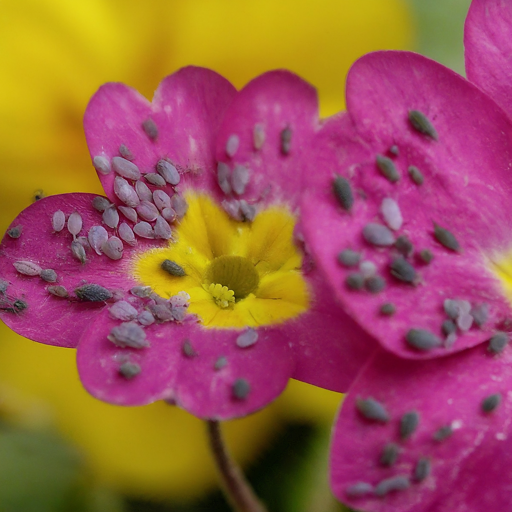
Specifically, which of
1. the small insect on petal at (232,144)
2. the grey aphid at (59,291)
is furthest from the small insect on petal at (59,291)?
the small insect on petal at (232,144)

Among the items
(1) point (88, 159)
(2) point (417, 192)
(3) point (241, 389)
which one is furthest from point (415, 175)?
(1) point (88, 159)

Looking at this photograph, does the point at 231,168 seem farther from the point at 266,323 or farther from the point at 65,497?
→ the point at 65,497

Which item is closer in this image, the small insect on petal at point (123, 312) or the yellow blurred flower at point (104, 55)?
the small insect on petal at point (123, 312)

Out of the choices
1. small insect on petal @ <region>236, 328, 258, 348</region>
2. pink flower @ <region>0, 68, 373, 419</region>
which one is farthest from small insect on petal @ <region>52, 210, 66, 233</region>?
small insect on petal @ <region>236, 328, 258, 348</region>

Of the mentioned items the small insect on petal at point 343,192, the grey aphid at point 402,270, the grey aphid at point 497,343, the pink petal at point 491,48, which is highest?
the pink petal at point 491,48

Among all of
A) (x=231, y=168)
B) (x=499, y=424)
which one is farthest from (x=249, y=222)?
(x=499, y=424)

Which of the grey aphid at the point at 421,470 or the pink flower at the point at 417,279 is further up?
the pink flower at the point at 417,279

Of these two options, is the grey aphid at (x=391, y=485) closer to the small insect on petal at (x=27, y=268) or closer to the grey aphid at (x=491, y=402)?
the grey aphid at (x=491, y=402)
